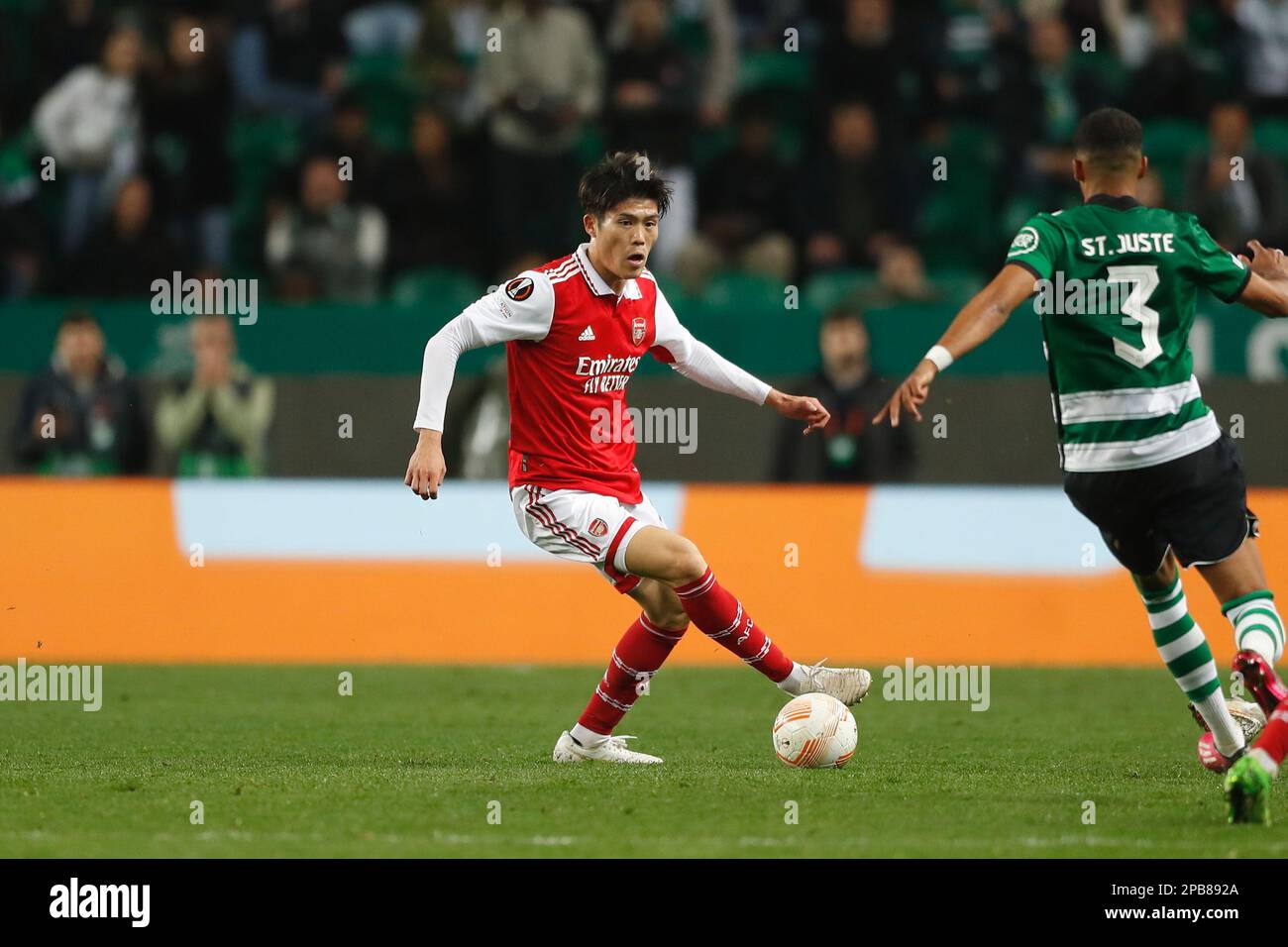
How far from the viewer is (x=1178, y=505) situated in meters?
6.54

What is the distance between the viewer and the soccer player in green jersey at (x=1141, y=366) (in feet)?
21.3

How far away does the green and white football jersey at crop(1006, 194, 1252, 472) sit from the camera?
6523mm

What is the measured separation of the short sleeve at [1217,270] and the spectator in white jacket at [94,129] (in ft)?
36.5

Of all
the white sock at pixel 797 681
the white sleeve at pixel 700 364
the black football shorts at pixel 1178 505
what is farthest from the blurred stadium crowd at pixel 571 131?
the black football shorts at pixel 1178 505

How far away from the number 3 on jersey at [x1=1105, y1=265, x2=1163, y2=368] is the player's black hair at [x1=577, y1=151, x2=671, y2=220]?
179 cm

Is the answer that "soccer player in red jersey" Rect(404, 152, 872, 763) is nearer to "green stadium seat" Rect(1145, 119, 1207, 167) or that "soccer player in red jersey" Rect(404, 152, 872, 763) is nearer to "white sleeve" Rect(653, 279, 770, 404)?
"white sleeve" Rect(653, 279, 770, 404)

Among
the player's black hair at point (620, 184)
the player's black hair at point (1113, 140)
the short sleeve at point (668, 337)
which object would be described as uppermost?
the player's black hair at point (620, 184)

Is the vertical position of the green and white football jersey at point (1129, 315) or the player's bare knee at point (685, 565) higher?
the green and white football jersey at point (1129, 315)

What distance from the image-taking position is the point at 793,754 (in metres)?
7.38

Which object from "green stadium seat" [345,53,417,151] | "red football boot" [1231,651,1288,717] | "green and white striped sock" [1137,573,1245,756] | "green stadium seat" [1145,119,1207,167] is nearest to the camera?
"red football boot" [1231,651,1288,717]

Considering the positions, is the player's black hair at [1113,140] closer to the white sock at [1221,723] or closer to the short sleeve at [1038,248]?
the short sleeve at [1038,248]

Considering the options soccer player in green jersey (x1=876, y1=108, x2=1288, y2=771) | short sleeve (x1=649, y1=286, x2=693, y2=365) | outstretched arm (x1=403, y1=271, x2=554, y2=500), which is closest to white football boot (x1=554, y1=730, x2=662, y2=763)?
outstretched arm (x1=403, y1=271, x2=554, y2=500)

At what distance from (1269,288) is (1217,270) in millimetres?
178

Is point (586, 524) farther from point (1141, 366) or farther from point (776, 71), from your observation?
point (776, 71)
